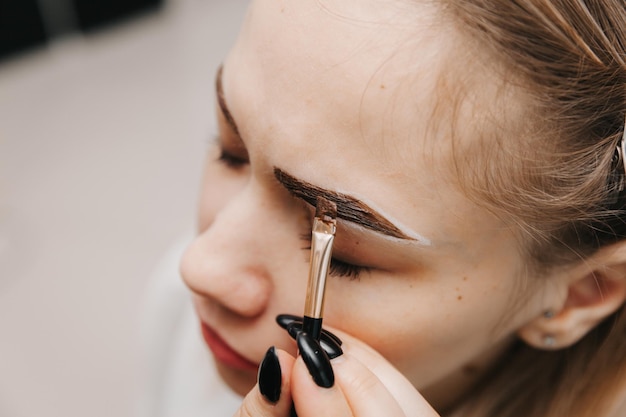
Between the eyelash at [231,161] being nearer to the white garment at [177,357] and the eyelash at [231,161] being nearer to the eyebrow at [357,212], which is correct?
the eyebrow at [357,212]

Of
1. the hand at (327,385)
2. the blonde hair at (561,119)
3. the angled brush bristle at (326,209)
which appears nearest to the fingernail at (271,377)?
the hand at (327,385)

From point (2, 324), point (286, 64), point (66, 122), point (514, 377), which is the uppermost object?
point (286, 64)

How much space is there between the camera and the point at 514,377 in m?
0.76

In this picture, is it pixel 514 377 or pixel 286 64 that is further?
pixel 514 377

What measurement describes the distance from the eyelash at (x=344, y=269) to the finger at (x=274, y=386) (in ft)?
0.30

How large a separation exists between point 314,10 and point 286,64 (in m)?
0.05

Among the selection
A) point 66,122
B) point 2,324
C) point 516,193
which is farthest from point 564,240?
point 66,122

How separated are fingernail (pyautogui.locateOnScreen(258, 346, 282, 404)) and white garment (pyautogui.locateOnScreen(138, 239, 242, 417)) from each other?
0.43 meters

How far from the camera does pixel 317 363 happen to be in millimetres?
496

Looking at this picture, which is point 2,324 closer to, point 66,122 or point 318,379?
point 66,122

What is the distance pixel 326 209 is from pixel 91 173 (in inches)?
61.8

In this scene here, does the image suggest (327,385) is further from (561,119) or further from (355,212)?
(561,119)

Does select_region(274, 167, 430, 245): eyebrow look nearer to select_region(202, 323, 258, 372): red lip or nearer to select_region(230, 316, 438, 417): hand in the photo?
select_region(230, 316, 438, 417): hand

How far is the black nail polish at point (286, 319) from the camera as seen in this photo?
56cm
